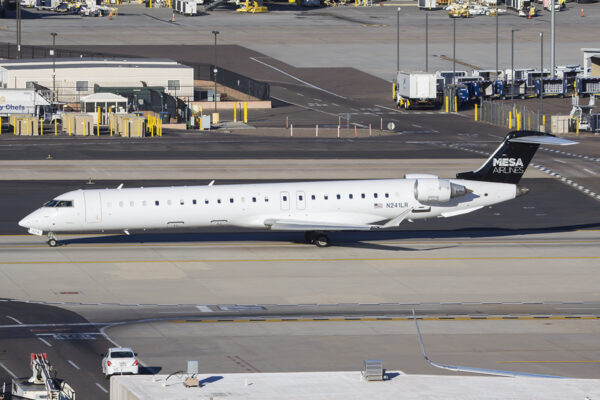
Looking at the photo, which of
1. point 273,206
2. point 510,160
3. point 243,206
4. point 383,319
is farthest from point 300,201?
point 383,319

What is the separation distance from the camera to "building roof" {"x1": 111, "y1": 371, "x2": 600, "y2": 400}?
2841 cm

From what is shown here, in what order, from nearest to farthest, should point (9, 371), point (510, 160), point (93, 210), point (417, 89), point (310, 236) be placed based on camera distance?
point (9, 371) → point (93, 210) → point (310, 236) → point (510, 160) → point (417, 89)

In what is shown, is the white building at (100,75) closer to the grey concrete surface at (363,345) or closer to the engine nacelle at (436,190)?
the engine nacelle at (436,190)

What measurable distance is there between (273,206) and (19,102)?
55868 mm

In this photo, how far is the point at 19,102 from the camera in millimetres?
→ 108750

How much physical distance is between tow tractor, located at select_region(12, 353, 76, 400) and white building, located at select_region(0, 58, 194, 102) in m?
84.7

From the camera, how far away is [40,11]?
197875 mm

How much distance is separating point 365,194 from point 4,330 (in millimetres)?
20842

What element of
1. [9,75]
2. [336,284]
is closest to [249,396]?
[336,284]

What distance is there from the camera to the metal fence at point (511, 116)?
354 feet

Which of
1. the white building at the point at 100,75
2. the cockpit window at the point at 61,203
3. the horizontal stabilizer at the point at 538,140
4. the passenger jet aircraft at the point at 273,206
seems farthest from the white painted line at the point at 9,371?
Answer: the white building at the point at 100,75

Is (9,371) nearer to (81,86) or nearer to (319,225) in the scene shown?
(319,225)

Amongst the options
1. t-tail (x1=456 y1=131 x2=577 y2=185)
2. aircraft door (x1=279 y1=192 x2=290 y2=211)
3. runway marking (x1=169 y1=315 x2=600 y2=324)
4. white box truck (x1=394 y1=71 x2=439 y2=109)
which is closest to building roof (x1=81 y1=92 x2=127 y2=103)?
white box truck (x1=394 y1=71 x2=439 y2=109)

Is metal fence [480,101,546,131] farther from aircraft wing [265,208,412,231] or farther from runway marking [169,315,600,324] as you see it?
runway marking [169,315,600,324]
